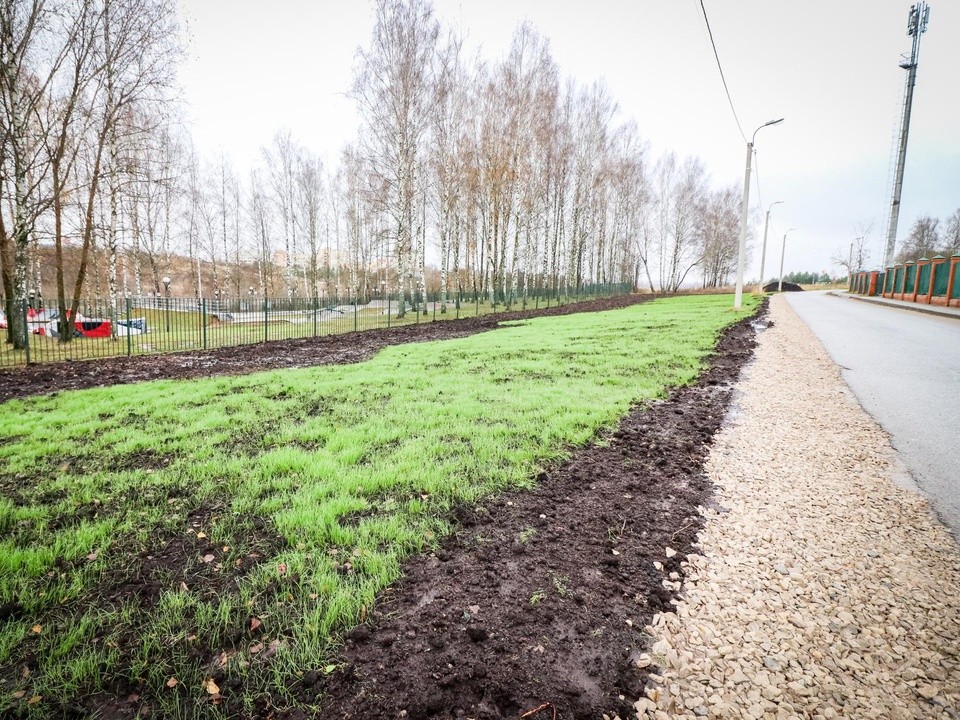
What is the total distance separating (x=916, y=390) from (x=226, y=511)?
9103mm

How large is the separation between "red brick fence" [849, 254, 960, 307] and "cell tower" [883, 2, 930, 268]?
820 centimetres

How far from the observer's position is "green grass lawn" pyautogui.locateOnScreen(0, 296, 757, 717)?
203cm

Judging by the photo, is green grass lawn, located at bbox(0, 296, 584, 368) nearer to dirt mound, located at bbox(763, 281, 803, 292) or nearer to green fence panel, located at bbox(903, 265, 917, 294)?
green fence panel, located at bbox(903, 265, 917, 294)

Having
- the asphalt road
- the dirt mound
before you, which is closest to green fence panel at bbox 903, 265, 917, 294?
the asphalt road

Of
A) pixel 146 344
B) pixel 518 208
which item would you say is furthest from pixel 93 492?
pixel 518 208

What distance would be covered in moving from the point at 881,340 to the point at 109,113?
78.6 ft

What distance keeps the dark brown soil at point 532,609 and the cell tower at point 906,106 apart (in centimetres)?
5012

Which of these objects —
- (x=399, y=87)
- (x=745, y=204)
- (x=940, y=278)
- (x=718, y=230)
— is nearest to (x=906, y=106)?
(x=718, y=230)

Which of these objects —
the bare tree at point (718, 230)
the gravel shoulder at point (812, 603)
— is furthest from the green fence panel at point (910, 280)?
the gravel shoulder at point (812, 603)

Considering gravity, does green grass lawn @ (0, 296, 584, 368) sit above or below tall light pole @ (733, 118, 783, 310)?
below

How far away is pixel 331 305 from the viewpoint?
61.4ft

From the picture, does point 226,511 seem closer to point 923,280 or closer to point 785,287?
point 923,280

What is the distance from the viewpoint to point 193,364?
10523 mm

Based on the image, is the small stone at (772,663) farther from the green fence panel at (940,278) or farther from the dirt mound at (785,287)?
the dirt mound at (785,287)
